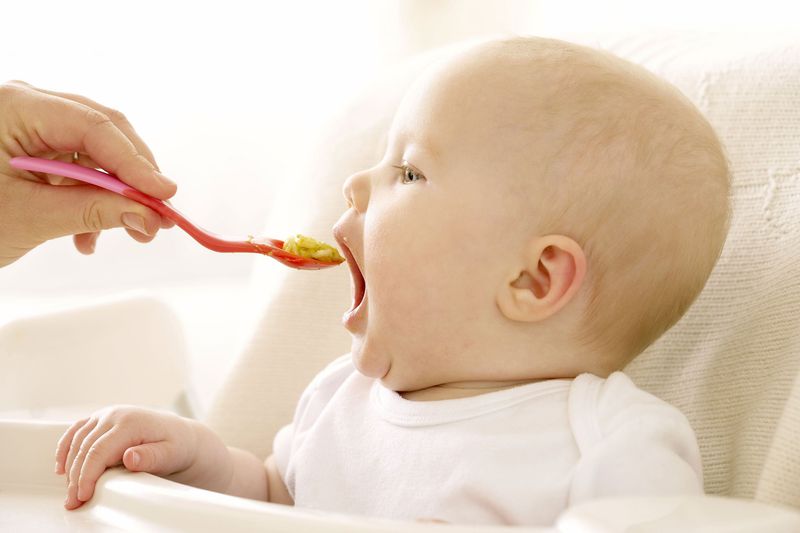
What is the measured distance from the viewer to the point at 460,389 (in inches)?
33.0

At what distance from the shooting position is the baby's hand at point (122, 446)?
0.75m

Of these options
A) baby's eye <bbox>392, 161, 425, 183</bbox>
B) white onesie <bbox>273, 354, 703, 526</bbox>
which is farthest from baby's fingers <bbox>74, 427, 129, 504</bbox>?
baby's eye <bbox>392, 161, 425, 183</bbox>

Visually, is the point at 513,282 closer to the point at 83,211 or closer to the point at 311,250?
the point at 311,250

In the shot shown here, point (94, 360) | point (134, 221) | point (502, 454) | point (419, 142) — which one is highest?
point (419, 142)

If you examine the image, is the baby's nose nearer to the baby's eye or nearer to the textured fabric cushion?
the baby's eye

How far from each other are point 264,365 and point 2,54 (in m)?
0.86

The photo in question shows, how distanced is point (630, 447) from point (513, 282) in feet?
0.54

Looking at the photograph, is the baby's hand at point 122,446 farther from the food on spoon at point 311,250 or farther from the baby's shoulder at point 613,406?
the baby's shoulder at point 613,406

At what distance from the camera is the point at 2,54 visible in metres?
1.67

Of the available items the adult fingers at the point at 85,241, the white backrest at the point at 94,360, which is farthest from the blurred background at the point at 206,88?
the adult fingers at the point at 85,241

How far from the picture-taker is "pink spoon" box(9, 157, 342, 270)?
2.93 ft

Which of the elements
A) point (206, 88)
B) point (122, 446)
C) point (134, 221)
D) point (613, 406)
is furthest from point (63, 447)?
point (206, 88)

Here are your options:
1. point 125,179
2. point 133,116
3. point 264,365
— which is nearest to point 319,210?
point 264,365

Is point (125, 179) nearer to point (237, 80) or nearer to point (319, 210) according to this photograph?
point (319, 210)
